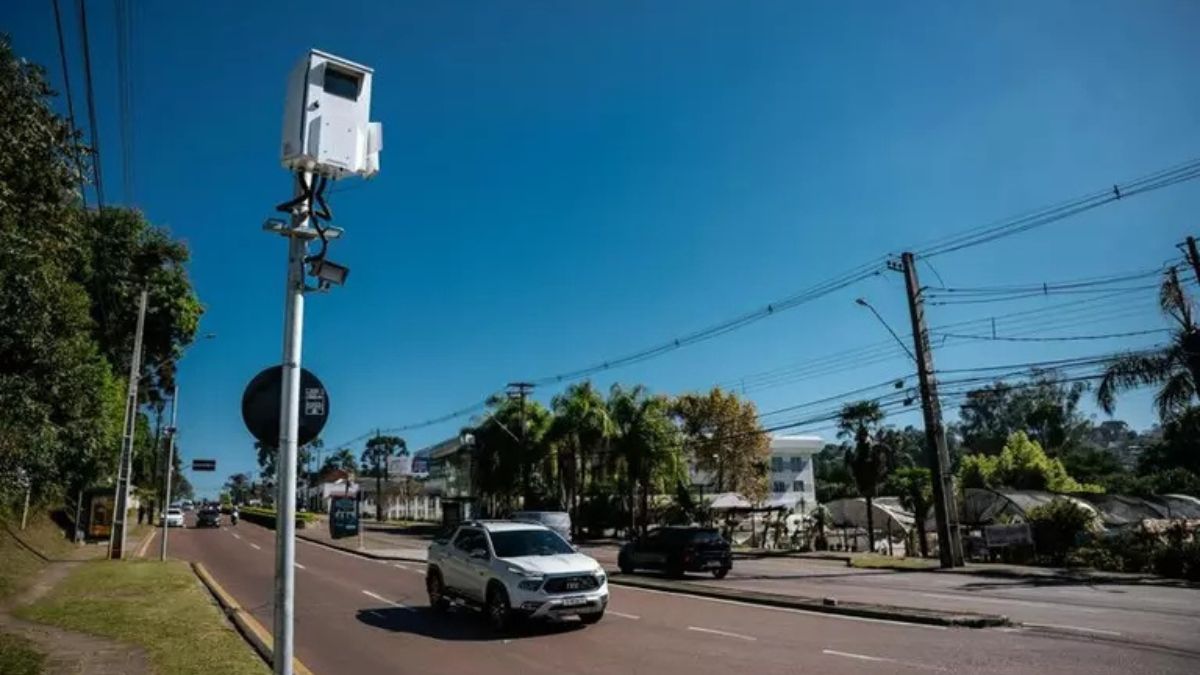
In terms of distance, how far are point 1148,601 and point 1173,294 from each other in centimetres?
1297

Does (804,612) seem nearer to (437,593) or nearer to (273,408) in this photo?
(437,593)

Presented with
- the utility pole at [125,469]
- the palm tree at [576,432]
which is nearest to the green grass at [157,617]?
the utility pole at [125,469]

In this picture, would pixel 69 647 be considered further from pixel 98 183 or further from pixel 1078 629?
pixel 1078 629

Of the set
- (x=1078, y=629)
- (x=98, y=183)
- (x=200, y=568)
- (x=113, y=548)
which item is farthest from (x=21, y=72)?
(x=1078, y=629)

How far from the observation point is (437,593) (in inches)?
621

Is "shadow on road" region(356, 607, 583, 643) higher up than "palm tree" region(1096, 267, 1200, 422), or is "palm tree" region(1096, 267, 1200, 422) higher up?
"palm tree" region(1096, 267, 1200, 422)

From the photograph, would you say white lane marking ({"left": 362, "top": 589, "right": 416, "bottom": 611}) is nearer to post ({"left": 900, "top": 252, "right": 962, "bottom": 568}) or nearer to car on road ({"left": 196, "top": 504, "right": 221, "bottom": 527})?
post ({"left": 900, "top": 252, "right": 962, "bottom": 568})

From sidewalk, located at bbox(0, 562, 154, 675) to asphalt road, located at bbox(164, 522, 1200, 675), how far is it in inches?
85.0

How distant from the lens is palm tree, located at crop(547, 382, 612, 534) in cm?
5069

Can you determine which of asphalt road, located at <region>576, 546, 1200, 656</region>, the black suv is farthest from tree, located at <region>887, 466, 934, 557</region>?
the black suv

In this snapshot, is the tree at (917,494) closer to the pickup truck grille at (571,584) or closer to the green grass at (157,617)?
the pickup truck grille at (571,584)

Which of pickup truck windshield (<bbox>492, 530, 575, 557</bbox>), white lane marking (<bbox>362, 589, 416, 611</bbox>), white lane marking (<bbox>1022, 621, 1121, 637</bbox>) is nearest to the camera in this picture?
white lane marking (<bbox>1022, 621, 1121, 637</bbox>)

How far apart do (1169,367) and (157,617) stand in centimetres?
2937

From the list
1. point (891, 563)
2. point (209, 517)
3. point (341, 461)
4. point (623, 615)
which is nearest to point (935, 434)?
point (891, 563)
